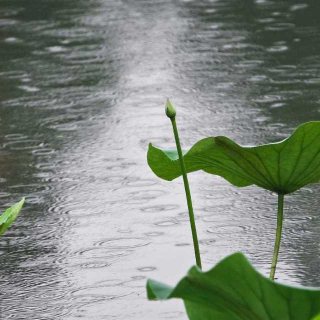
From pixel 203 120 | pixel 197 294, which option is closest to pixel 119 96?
pixel 203 120

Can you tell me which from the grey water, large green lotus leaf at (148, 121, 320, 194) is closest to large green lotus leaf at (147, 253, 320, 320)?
large green lotus leaf at (148, 121, 320, 194)

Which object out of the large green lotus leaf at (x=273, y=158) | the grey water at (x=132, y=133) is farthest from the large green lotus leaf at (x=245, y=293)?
the grey water at (x=132, y=133)

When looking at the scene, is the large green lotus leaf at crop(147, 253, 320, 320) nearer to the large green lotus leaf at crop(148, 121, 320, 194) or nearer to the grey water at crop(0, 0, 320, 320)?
the large green lotus leaf at crop(148, 121, 320, 194)

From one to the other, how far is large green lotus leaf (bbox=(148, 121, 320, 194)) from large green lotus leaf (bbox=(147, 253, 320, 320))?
63cm

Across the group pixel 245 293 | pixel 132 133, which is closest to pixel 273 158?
pixel 245 293

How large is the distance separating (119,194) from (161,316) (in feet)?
4.49

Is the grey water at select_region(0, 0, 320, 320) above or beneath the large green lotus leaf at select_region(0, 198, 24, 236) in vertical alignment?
beneath

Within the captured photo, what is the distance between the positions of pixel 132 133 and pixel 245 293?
13.0ft

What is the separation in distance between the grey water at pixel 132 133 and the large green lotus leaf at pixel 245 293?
→ 1677 mm

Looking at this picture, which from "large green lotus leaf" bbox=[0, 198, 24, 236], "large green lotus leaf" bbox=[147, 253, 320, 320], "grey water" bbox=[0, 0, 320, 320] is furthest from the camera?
"grey water" bbox=[0, 0, 320, 320]

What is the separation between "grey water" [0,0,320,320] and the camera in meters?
3.36

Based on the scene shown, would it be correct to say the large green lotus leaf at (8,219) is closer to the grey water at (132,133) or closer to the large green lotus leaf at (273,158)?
the large green lotus leaf at (273,158)

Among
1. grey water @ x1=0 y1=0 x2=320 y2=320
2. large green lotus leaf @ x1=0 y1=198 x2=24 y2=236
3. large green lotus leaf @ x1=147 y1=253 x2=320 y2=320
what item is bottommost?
grey water @ x1=0 y1=0 x2=320 y2=320

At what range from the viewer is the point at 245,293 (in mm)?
1261
